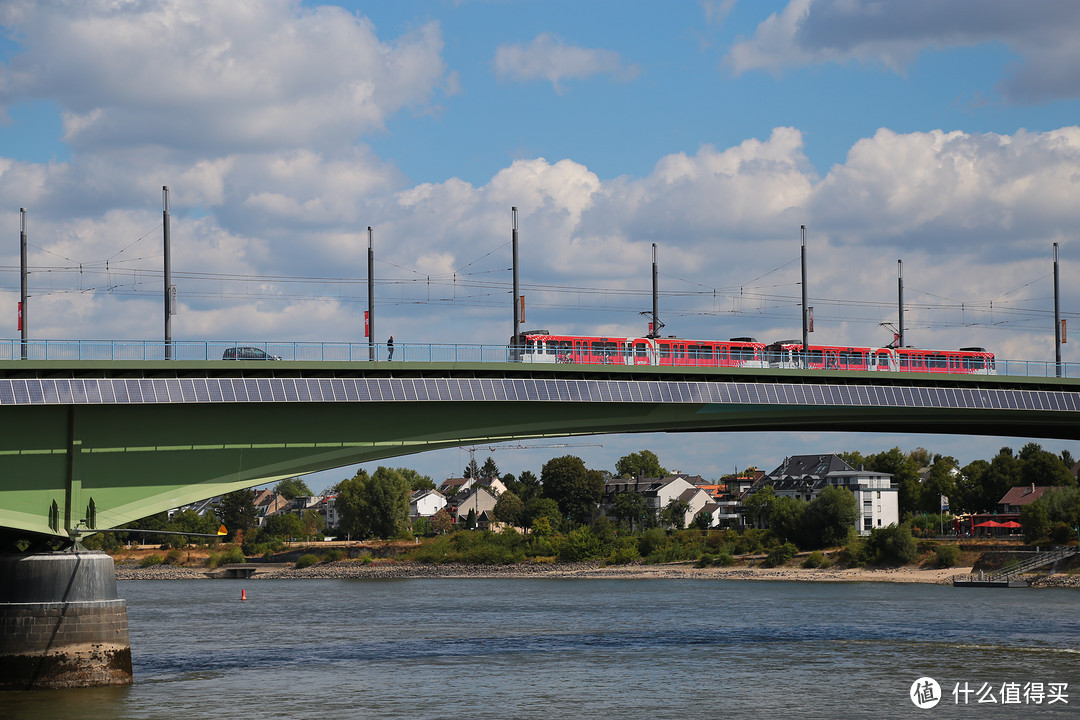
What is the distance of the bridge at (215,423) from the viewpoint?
39.7 metres

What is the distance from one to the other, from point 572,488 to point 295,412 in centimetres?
13508

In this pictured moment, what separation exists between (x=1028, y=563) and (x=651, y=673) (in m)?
68.1

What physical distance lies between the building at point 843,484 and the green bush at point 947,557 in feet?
62.5

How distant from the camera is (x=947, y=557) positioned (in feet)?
368

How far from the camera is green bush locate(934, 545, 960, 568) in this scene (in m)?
112

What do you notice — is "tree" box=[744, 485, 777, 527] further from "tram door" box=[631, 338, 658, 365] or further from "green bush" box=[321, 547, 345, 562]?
"tram door" box=[631, 338, 658, 365]

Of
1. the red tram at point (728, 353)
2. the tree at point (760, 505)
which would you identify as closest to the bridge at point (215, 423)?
the red tram at point (728, 353)

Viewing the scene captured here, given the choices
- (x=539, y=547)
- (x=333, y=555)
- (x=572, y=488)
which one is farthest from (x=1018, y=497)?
(x=333, y=555)

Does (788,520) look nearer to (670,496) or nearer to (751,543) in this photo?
(751,543)

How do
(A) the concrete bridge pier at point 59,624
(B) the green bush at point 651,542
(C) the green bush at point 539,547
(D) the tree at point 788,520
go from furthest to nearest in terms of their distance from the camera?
(C) the green bush at point 539,547 → (B) the green bush at point 651,542 → (D) the tree at point 788,520 → (A) the concrete bridge pier at point 59,624

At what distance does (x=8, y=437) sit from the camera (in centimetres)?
4084

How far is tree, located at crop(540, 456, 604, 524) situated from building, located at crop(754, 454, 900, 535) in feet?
83.9

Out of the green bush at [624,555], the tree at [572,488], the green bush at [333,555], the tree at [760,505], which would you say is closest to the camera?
the green bush at [624,555]

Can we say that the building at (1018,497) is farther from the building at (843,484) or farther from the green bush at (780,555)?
the green bush at (780,555)
